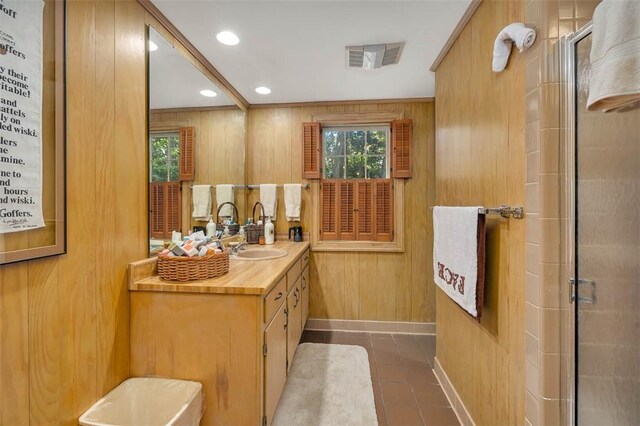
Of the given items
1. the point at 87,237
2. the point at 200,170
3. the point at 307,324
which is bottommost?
the point at 307,324

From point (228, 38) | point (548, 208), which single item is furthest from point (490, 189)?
point (228, 38)

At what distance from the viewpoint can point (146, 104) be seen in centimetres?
151

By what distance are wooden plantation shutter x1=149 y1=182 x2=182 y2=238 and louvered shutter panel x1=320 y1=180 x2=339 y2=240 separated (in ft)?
4.65

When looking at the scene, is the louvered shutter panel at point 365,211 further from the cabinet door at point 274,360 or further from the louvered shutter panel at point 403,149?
the cabinet door at point 274,360

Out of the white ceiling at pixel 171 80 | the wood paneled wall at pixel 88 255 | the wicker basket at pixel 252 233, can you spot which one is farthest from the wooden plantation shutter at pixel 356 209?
the wood paneled wall at pixel 88 255

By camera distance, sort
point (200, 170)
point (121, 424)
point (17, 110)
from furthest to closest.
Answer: point (200, 170), point (121, 424), point (17, 110)

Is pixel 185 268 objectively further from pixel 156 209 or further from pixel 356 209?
pixel 356 209

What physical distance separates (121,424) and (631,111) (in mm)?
2293

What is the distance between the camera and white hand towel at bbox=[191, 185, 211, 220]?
201 cm

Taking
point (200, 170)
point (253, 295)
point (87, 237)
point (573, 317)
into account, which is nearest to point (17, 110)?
point (87, 237)

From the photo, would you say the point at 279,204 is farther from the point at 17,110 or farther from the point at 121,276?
the point at 17,110

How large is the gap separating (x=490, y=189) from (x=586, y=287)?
21.4 inches

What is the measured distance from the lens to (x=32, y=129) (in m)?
0.94

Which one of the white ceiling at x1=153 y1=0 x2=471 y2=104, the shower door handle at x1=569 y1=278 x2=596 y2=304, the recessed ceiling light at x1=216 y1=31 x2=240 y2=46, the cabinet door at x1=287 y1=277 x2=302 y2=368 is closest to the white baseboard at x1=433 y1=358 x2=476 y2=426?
the shower door handle at x1=569 y1=278 x2=596 y2=304
